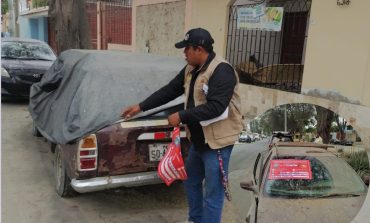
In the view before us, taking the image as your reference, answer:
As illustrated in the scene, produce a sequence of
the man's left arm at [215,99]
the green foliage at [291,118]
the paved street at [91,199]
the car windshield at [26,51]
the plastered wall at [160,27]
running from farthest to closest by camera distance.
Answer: the plastered wall at [160,27] → the car windshield at [26,51] → the green foliage at [291,118] → the paved street at [91,199] → the man's left arm at [215,99]

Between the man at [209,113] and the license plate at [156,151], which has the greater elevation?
the man at [209,113]

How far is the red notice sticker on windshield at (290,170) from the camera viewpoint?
3.79m

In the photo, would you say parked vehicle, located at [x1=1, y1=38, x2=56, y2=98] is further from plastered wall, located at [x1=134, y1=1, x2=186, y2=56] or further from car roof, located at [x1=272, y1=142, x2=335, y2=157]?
car roof, located at [x1=272, y1=142, x2=335, y2=157]

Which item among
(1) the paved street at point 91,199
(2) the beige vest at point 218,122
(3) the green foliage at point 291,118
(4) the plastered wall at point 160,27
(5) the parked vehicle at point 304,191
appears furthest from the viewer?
(4) the plastered wall at point 160,27

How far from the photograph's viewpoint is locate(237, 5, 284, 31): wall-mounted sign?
25.2 ft

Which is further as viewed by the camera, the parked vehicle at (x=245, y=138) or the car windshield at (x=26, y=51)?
the car windshield at (x=26, y=51)

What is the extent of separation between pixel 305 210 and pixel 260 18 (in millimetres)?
5189

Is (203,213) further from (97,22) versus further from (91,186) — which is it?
(97,22)

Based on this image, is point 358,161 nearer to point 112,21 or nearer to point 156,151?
point 156,151

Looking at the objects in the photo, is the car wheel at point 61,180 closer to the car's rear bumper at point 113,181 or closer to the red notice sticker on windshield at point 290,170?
the car's rear bumper at point 113,181

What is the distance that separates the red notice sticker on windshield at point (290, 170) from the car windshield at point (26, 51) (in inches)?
298

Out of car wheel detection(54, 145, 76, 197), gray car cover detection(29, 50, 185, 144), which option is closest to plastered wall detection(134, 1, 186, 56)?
gray car cover detection(29, 50, 185, 144)

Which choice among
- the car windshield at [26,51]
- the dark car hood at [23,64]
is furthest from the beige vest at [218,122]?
the car windshield at [26,51]

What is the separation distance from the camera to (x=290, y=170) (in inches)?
150
